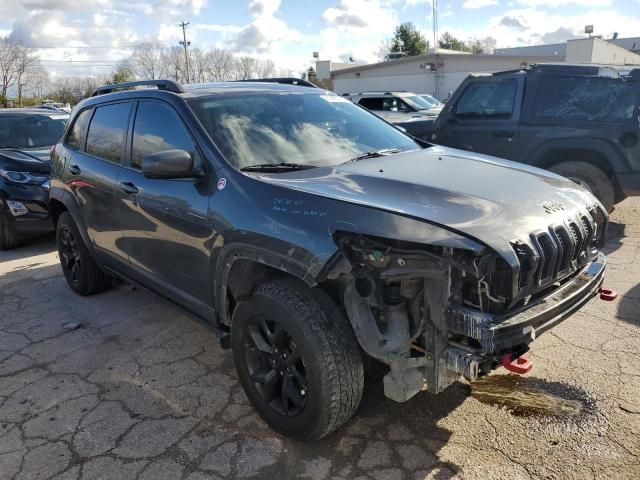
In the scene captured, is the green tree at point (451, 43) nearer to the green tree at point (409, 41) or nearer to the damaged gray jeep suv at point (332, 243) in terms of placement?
the green tree at point (409, 41)

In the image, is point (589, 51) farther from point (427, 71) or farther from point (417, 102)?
point (417, 102)

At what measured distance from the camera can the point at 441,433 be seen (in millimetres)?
2855

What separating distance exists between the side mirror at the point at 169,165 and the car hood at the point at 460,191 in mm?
482

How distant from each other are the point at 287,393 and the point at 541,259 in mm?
1439

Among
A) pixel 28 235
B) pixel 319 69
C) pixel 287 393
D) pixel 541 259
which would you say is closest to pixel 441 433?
pixel 287 393

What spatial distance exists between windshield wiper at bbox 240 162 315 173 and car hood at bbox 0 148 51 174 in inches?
203

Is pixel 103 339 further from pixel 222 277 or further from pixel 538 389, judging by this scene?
pixel 538 389

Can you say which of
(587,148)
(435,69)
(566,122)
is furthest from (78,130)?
(435,69)

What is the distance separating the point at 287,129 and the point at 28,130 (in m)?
6.26

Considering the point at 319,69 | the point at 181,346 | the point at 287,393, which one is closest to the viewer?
the point at 287,393

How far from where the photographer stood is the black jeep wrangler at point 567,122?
605 cm

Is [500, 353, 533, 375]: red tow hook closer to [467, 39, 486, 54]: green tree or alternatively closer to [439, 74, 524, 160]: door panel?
[439, 74, 524, 160]: door panel

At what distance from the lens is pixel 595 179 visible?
619 centimetres

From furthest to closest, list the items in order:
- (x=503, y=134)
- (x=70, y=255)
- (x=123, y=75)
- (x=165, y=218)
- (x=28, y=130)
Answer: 1. (x=123, y=75)
2. (x=28, y=130)
3. (x=503, y=134)
4. (x=70, y=255)
5. (x=165, y=218)
